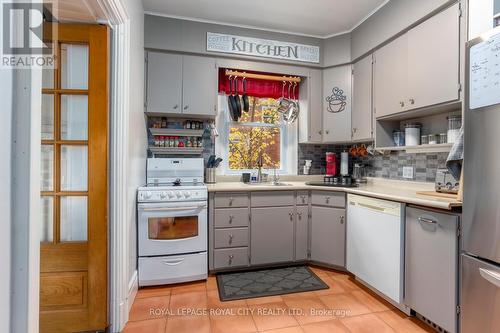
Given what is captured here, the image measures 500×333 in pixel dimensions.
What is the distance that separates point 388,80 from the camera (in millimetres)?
2348

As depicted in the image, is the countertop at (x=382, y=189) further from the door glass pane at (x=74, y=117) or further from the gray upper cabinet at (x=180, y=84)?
the door glass pane at (x=74, y=117)

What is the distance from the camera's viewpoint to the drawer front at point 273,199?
2523 mm

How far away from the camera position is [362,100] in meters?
2.68

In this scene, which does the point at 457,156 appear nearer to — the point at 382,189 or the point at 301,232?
the point at 382,189

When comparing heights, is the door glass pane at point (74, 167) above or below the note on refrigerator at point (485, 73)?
below

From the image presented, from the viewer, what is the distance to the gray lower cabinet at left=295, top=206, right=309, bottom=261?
2629 millimetres

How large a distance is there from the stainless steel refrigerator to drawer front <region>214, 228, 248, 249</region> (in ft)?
5.46

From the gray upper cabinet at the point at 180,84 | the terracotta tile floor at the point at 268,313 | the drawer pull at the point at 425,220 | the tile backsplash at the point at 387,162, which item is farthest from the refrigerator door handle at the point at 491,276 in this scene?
the gray upper cabinet at the point at 180,84

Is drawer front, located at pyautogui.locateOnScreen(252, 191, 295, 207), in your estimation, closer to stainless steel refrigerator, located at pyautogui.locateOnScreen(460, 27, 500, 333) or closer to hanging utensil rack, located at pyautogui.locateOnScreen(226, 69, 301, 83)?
hanging utensil rack, located at pyautogui.locateOnScreen(226, 69, 301, 83)

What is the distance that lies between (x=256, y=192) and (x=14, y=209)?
1.98 m

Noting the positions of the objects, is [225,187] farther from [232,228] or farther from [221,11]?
[221,11]

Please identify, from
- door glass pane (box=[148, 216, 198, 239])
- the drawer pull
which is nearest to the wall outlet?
the drawer pull

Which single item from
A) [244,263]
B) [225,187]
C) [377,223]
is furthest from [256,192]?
[377,223]

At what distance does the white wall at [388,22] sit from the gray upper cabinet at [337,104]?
24cm
